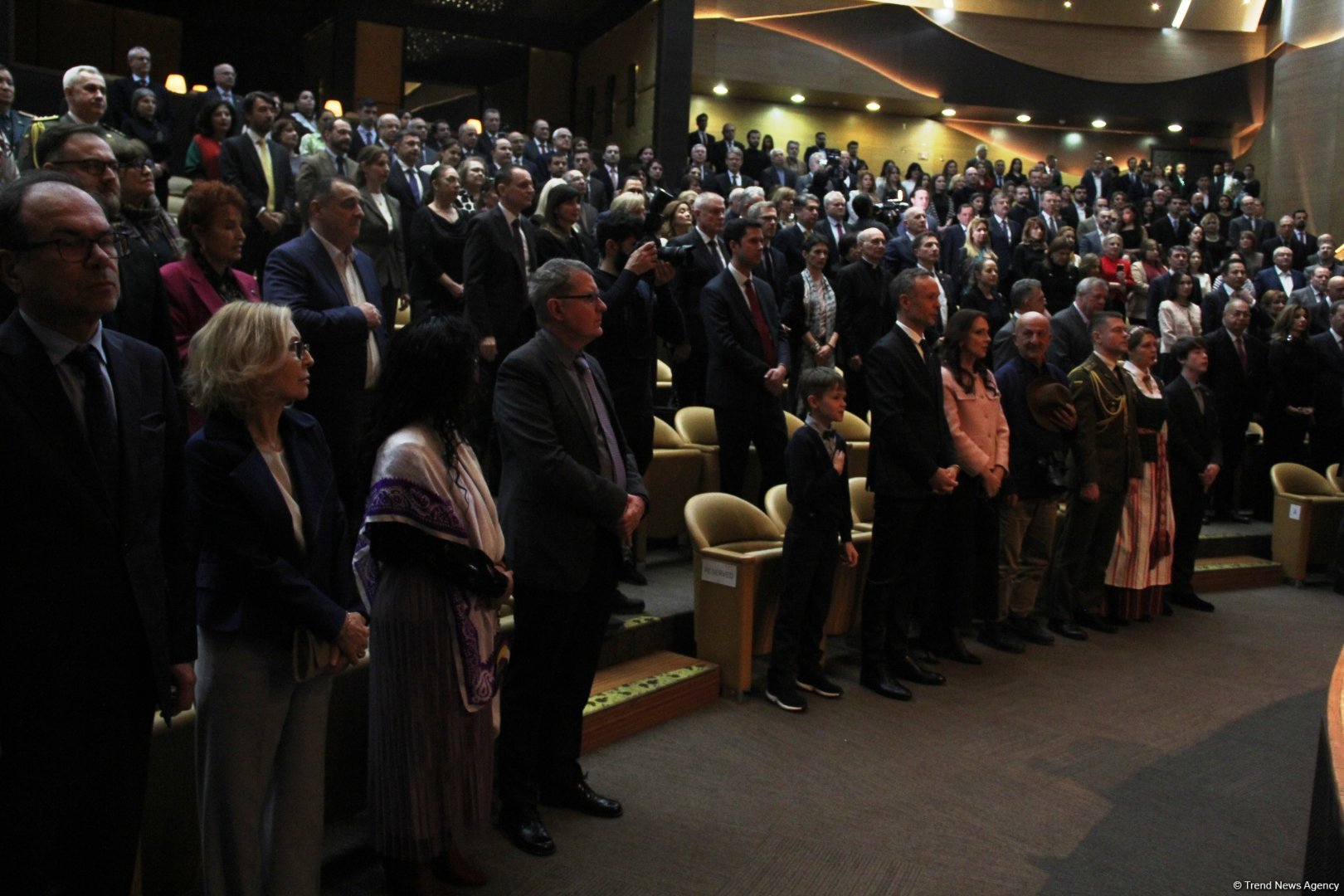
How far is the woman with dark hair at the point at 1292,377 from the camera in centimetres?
687

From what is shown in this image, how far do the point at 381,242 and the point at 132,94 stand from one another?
4467 millimetres

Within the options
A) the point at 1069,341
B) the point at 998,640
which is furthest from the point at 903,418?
the point at 1069,341

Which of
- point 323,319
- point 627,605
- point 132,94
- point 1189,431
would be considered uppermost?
point 132,94

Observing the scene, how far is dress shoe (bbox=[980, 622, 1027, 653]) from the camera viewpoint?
4.56 meters

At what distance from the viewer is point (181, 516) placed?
5.90 feet

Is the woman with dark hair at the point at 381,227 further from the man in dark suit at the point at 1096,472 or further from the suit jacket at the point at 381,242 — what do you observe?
the man in dark suit at the point at 1096,472

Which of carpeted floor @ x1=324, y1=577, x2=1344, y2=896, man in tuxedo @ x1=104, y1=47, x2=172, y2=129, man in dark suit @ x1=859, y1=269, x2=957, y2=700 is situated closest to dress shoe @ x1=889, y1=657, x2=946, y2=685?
man in dark suit @ x1=859, y1=269, x2=957, y2=700

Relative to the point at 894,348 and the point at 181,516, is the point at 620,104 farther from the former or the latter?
the point at 181,516

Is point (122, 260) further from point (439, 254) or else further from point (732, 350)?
point (732, 350)

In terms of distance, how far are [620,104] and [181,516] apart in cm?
1214

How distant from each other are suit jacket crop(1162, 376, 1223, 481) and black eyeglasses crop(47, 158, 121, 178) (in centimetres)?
481

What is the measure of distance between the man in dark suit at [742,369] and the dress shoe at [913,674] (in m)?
0.90

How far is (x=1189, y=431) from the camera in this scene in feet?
18.5

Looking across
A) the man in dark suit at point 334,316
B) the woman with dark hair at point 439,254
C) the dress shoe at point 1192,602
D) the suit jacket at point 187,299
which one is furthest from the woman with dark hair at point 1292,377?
the suit jacket at point 187,299
